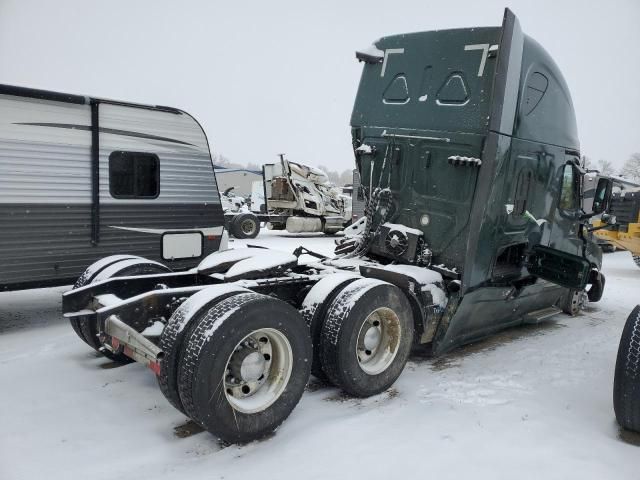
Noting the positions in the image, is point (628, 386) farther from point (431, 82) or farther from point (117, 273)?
point (117, 273)

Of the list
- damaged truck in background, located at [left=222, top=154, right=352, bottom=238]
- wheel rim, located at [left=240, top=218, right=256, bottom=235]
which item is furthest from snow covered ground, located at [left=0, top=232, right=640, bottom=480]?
damaged truck in background, located at [left=222, top=154, right=352, bottom=238]

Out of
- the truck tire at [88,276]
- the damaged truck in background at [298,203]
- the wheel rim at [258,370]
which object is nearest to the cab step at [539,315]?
the wheel rim at [258,370]

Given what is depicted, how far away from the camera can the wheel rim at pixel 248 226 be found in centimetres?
1570

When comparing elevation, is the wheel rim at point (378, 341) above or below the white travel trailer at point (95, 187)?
below

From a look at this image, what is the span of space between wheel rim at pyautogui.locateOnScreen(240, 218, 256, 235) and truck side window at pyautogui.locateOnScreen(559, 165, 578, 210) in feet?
37.2

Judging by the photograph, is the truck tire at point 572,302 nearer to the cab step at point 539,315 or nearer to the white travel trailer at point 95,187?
the cab step at point 539,315

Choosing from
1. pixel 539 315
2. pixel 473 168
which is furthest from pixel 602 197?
pixel 473 168

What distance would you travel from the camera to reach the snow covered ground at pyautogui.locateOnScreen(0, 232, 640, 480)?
2.88 meters

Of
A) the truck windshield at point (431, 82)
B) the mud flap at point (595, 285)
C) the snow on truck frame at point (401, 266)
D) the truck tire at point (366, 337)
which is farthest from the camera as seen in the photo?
the mud flap at point (595, 285)

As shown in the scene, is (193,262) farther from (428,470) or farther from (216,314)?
(428,470)

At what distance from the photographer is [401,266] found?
4684mm

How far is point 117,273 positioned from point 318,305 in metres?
1.88

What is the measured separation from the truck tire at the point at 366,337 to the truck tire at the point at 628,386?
1553mm

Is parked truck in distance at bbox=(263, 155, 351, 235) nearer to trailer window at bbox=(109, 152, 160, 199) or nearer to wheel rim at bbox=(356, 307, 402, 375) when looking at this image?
trailer window at bbox=(109, 152, 160, 199)
